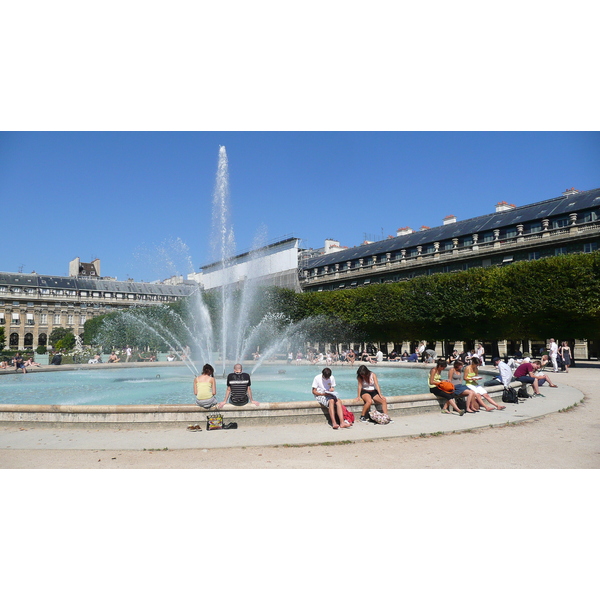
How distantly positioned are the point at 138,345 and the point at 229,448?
57292 mm

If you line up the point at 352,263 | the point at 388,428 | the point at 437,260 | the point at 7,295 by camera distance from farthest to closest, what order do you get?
1. the point at 7,295
2. the point at 352,263
3. the point at 437,260
4. the point at 388,428

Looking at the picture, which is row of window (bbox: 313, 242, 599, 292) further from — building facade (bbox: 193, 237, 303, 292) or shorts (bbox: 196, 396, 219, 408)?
shorts (bbox: 196, 396, 219, 408)

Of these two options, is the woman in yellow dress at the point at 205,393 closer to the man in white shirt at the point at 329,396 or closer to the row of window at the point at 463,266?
the man in white shirt at the point at 329,396

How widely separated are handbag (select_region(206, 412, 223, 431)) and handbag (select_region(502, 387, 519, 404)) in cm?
846

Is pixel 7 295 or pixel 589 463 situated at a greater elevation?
pixel 7 295

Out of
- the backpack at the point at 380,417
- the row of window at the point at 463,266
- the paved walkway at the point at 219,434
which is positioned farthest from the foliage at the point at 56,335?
the backpack at the point at 380,417

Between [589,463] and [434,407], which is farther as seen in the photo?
[434,407]

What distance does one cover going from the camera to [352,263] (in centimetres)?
7488

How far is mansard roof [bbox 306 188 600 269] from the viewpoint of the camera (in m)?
50.1

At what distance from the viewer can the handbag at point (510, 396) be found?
13913 mm

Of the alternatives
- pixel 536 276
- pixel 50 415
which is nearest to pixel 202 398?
pixel 50 415

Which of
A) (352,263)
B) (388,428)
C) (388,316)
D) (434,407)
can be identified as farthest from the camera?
(352,263)

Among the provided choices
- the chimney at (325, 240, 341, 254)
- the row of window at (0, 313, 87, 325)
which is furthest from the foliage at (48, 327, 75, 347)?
the chimney at (325, 240, 341, 254)

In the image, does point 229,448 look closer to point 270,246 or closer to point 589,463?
point 589,463
